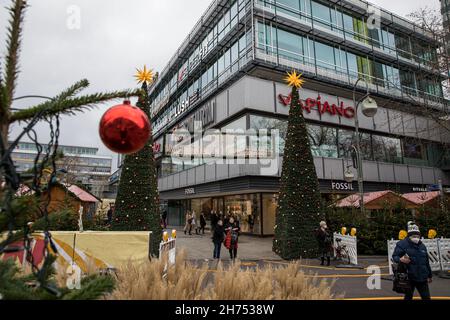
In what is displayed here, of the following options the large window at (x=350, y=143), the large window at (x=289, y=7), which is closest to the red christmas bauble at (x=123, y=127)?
the large window at (x=350, y=143)

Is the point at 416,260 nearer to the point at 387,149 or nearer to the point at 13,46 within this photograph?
the point at 13,46

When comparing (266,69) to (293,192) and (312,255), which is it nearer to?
(293,192)

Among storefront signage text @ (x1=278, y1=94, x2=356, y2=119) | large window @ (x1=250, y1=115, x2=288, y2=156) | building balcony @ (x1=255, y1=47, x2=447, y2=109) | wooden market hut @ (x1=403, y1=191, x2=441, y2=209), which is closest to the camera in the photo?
wooden market hut @ (x1=403, y1=191, x2=441, y2=209)

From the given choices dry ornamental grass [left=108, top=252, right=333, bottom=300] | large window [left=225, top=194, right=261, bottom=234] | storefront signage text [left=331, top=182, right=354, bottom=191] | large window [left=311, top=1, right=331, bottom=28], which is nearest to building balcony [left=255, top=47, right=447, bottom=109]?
large window [left=311, top=1, right=331, bottom=28]

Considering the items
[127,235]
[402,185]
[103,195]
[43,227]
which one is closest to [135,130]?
[43,227]

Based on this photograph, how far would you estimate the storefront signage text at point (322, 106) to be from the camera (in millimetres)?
19078

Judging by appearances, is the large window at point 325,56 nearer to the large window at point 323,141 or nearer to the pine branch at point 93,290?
the large window at point 323,141

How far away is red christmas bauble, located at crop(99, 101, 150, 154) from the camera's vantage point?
1.97 metres

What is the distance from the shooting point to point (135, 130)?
6.54 feet

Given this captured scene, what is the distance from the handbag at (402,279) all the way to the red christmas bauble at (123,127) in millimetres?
5729

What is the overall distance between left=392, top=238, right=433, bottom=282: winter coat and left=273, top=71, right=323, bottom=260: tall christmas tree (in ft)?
23.4

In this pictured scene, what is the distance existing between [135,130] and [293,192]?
11831mm

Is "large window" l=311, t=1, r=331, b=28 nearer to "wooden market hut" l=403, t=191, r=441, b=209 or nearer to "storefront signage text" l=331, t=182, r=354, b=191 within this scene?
"storefront signage text" l=331, t=182, r=354, b=191
